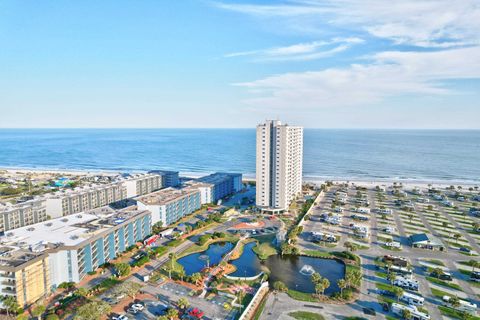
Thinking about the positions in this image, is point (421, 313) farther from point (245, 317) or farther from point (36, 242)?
point (36, 242)

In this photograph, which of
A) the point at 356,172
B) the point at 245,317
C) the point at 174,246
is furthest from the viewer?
the point at 356,172

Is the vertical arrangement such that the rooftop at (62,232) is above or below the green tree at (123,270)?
above

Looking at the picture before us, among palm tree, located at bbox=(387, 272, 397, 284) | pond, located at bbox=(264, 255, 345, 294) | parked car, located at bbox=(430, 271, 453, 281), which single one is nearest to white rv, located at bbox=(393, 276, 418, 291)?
palm tree, located at bbox=(387, 272, 397, 284)

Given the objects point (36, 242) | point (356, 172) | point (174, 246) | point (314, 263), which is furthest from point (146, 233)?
point (356, 172)

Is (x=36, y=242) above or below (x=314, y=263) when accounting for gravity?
above

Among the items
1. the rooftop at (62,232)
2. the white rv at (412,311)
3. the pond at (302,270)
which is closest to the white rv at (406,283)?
the white rv at (412,311)

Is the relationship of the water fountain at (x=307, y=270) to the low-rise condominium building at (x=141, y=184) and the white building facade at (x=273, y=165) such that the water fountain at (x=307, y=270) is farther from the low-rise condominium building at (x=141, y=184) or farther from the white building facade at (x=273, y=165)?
the low-rise condominium building at (x=141, y=184)

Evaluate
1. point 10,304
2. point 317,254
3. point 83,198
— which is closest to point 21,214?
point 83,198
